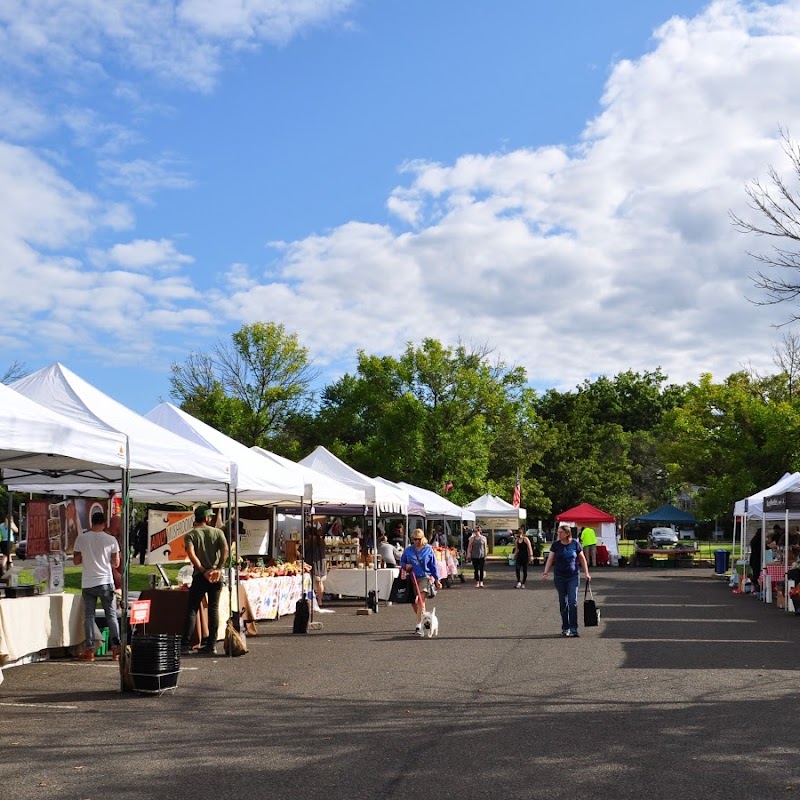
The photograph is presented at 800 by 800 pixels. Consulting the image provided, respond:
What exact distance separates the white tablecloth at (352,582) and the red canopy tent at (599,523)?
2568 cm

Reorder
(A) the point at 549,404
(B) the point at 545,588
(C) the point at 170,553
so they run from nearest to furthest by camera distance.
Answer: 1. (C) the point at 170,553
2. (B) the point at 545,588
3. (A) the point at 549,404

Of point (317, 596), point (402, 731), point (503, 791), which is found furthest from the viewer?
point (317, 596)

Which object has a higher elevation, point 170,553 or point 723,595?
point 170,553

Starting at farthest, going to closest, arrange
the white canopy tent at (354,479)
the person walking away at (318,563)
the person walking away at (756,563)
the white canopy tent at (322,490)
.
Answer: the person walking away at (756,563) → the person walking away at (318,563) → the white canopy tent at (354,479) → the white canopy tent at (322,490)

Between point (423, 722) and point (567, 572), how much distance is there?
7.91 metres

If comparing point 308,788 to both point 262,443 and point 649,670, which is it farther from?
point 262,443

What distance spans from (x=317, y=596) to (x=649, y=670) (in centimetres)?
1096

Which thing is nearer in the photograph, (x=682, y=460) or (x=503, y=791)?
(x=503, y=791)

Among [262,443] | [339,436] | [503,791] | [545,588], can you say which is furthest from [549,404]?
[503,791]

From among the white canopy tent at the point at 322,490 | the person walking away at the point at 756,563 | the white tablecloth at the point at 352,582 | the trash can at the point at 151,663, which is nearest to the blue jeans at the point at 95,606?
the trash can at the point at 151,663

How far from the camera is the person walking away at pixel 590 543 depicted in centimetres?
4584

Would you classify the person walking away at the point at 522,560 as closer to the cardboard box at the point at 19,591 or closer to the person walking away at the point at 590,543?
the person walking away at the point at 590,543

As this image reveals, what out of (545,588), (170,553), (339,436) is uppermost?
(339,436)

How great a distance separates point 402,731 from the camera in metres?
7.95
